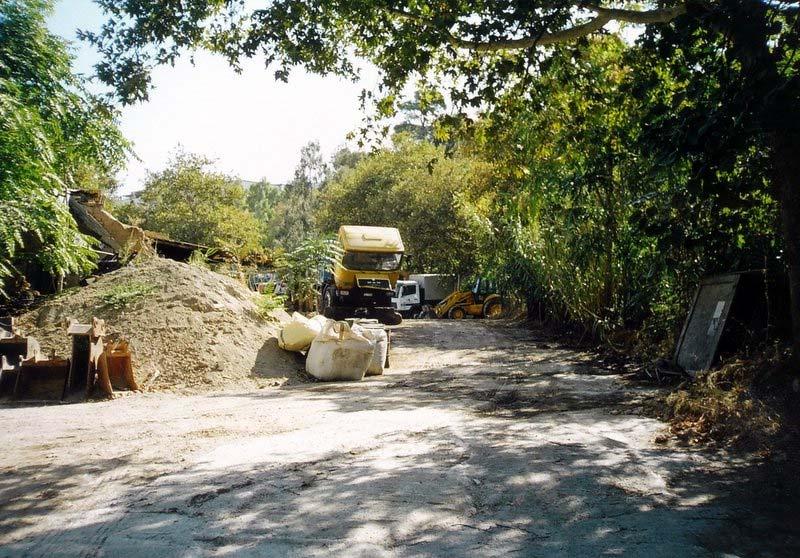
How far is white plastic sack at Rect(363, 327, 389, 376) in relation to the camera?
11.8 metres

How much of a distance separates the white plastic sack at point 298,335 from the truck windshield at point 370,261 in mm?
11028

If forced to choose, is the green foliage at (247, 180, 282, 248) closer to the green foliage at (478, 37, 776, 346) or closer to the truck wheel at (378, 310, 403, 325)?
the truck wheel at (378, 310, 403, 325)

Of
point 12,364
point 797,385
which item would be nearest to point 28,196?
point 12,364

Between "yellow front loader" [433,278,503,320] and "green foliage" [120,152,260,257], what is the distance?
15.4m

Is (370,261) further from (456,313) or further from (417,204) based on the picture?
(417,204)

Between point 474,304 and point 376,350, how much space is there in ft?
62.4

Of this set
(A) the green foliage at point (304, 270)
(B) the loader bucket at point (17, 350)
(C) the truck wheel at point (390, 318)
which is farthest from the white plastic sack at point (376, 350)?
(C) the truck wheel at point (390, 318)

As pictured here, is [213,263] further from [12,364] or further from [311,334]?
[12,364]

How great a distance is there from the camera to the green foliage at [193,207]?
41688 millimetres

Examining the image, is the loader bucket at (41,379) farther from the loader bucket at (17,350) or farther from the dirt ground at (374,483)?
the dirt ground at (374,483)

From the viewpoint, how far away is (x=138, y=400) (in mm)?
9133

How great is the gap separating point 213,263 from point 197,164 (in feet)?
93.6

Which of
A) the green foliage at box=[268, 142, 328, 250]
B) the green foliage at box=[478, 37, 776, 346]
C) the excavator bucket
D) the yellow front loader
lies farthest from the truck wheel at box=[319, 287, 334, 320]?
the green foliage at box=[268, 142, 328, 250]

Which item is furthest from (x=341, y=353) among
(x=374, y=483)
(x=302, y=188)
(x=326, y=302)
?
(x=302, y=188)
